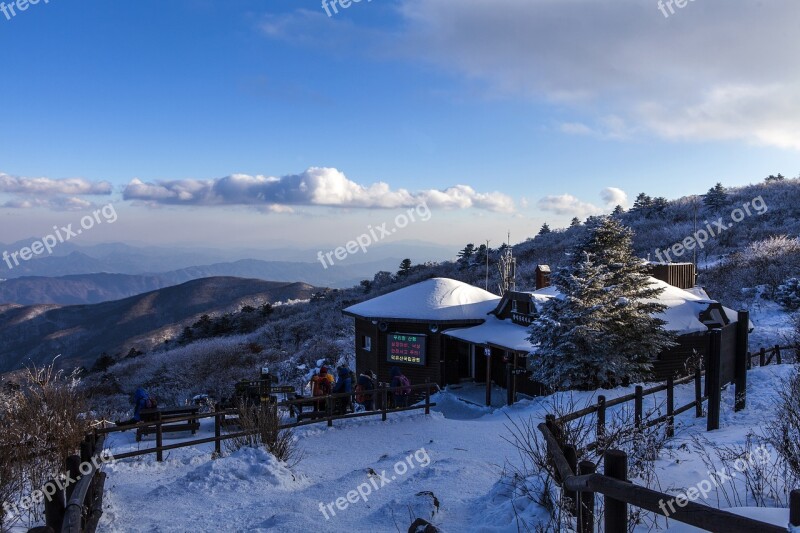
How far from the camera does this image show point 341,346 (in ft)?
112

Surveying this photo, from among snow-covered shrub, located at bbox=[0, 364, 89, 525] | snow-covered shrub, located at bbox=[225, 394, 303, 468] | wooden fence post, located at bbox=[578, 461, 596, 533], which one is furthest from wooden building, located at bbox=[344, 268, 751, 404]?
wooden fence post, located at bbox=[578, 461, 596, 533]

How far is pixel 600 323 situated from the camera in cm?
1516

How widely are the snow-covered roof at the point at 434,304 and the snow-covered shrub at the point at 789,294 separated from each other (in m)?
15.0

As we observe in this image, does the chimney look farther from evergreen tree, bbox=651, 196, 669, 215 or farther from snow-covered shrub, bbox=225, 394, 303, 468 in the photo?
evergreen tree, bbox=651, 196, 669, 215

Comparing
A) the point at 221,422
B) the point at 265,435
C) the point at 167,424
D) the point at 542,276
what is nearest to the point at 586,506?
the point at 265,435

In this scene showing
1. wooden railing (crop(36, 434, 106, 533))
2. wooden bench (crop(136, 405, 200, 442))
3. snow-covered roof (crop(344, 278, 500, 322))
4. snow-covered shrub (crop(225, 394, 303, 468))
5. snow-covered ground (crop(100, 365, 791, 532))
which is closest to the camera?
wooden railing (crop(36, 434, 106, 533))

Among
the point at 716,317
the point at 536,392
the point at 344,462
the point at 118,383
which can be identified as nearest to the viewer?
the point at 344,462

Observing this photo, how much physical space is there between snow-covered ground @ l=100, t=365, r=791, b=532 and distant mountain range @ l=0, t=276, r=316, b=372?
80.4 meters

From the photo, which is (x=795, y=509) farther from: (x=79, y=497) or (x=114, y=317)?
(x=114, y=317)

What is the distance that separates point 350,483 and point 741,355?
9728 millimetres

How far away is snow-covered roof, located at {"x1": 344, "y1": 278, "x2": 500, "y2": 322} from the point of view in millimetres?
20547

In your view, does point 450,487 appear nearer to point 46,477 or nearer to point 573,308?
point 46,477

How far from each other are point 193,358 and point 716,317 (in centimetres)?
2974

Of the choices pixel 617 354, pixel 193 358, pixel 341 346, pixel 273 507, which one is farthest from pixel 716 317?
pixel 193 358
